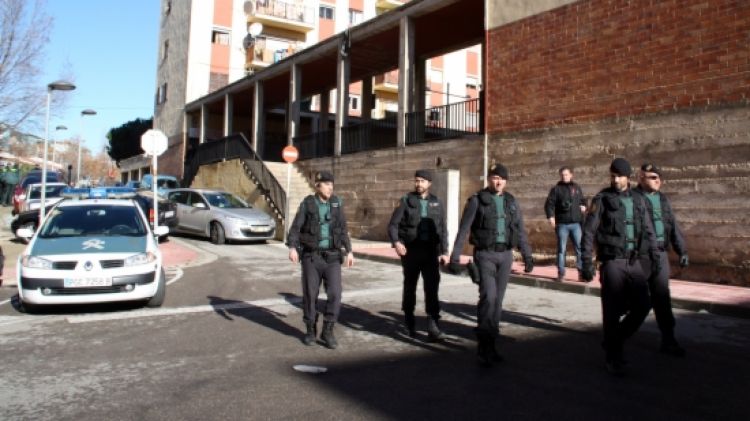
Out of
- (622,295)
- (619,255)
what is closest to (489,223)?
(619,255)

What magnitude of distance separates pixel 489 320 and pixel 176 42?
33736mm

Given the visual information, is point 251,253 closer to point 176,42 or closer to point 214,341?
point 214,341

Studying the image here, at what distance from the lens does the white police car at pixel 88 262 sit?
21.8 feet

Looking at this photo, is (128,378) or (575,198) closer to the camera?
(128,378)

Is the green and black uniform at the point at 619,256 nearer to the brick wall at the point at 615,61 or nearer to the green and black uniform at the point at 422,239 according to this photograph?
the green and black uniform at the point at 422,239

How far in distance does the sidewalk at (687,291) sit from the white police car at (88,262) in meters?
6.08

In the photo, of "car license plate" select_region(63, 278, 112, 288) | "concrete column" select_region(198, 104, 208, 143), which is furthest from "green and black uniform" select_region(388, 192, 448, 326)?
"concrete column" select_region(198, 104, 208, 143)

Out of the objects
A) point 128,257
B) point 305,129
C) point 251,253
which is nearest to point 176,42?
point 305,129

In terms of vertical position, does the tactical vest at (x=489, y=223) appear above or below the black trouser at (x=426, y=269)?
above

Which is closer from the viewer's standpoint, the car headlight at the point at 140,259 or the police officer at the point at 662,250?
the police officer at the point at 662,250

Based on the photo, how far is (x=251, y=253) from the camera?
47.6 ft

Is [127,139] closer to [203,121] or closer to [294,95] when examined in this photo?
[203,121]

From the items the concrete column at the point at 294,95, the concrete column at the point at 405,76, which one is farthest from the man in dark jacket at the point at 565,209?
the concrete column at the point at 294,95

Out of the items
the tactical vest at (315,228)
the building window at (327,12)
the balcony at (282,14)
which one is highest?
the building window at (327,12)
